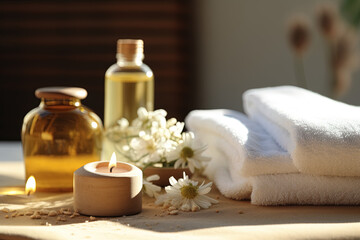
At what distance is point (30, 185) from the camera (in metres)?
0.82

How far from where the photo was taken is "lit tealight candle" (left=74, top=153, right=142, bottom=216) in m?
0.70

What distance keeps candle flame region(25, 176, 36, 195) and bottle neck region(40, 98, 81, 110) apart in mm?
120

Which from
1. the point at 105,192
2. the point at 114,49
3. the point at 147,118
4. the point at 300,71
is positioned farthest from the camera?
the point at 114,49

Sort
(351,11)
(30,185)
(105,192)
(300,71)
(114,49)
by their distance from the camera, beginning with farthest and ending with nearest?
(114,49) → (300,71) → (351,11) → (30,185) → (105,192)

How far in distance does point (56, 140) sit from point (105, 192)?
0.20 m

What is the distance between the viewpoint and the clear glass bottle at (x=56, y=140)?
865 millimetres

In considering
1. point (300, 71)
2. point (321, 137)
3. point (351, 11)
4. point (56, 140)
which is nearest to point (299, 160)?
point (321, 137)

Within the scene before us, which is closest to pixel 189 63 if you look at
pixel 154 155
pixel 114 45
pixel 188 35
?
pixel 188 35

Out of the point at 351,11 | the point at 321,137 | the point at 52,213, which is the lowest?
the point at 52,213

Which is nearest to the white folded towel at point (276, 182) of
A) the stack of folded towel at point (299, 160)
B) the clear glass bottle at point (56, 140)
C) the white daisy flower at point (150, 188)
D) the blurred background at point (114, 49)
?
the stack of folded towel at point (299, 160)

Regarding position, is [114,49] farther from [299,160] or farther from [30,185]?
[299,160]

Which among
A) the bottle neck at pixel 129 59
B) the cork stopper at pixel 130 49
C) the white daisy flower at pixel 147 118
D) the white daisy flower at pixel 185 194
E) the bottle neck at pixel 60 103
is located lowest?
the white daisy flower at pixel 185 194

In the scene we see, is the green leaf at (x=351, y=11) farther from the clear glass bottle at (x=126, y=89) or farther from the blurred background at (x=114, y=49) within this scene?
the clear glass bottle at (x=126, y=89)

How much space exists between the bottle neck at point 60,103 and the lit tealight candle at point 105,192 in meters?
0.19
